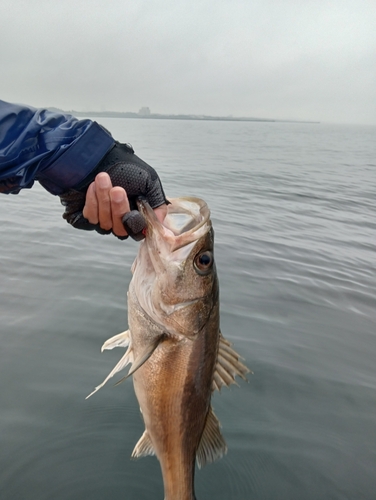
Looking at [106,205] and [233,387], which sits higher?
[106,205]

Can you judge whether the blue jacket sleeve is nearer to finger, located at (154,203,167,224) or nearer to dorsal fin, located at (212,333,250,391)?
finger, located at (154,203,167,224)

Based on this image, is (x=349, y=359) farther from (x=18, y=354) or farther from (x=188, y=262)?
(x=18, y=354)

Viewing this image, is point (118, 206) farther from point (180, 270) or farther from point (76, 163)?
point (180, 270)

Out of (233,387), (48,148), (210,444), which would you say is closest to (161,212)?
(48,148)

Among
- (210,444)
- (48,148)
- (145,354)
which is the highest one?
(48,148)

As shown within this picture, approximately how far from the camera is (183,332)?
91.5 inches

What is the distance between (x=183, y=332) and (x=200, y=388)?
1.29ft

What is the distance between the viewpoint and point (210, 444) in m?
2.47

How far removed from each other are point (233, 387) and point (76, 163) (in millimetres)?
3184

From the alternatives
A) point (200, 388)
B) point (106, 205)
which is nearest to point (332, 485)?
point (200, 388)

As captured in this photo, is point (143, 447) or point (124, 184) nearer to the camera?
point (124, 184)

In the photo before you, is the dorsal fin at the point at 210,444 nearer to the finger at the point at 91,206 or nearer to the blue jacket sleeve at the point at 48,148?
the finger at the point at 91,206

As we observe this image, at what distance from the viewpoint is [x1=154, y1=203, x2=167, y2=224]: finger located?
2253mm

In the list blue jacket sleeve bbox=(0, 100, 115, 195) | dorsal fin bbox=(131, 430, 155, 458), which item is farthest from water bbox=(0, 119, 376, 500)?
blue jacket sleeve bbox=(0, 100, 115, 195)
